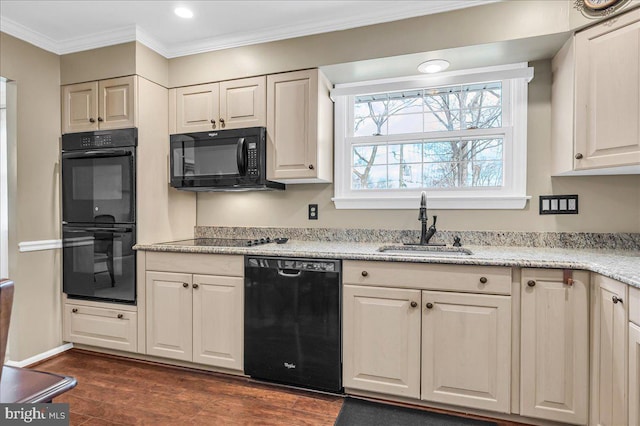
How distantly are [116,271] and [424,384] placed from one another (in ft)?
7.46

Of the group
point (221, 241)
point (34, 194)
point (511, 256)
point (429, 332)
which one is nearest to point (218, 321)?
point (221, 241)

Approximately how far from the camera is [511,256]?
1965mm

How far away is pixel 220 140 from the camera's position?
8.79 feet

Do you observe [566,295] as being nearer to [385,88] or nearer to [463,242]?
[463,242]

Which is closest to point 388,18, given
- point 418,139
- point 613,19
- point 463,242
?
point 418,139

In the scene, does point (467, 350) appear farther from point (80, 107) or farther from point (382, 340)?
Answer: point (80, 107)

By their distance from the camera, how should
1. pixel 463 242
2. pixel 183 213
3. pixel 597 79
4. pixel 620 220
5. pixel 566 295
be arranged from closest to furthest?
1. pixel 566 295
2. pixel 597 79
3. pixel 620 220
4. pixel 463 242
5. pixel 183 213

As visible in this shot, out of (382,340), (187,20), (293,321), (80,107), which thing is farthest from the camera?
(80,107)

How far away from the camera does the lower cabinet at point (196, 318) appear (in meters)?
2.38

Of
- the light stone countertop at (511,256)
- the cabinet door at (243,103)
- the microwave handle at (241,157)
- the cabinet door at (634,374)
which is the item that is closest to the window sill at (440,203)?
the light stone countertop at (511,256)

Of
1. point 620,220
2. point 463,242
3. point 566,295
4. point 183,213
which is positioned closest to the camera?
point 566,295

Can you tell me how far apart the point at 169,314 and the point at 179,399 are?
→ 591mm

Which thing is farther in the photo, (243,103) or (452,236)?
(243,103)

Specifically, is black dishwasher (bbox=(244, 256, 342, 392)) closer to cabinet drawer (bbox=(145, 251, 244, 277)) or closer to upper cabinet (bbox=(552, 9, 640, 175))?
cabinet drawer (bbox=(145, 251, 244, 277))
